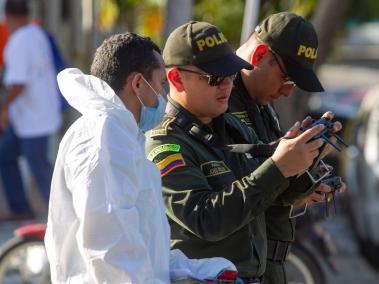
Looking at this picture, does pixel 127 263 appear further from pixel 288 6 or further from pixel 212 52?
pixel 288 6

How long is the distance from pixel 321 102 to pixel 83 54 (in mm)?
5038

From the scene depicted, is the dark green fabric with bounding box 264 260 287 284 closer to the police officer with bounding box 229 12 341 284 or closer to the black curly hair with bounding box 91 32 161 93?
the police officer with bounding box 229 12 341 284

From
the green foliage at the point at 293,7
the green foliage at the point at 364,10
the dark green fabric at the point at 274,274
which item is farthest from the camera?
the green foliage at the point at 364,10

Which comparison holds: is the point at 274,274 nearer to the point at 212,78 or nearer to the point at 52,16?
the point at 212,78

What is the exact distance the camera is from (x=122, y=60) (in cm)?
325

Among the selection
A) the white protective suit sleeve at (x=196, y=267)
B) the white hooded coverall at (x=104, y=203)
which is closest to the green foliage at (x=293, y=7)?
the white protective suit sleeve at (x=196, y=267)

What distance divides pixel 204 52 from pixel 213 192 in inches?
18.4

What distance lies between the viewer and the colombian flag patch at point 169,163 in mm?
3539

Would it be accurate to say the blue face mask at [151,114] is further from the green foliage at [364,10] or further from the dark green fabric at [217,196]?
the green foliage at [364,10]

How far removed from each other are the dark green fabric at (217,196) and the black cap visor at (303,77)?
1.09 feet

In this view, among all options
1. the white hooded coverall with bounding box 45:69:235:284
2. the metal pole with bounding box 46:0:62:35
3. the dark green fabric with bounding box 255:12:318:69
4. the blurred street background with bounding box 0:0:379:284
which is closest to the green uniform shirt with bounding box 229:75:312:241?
the dark green fabric with bounding box 255:12:318:69

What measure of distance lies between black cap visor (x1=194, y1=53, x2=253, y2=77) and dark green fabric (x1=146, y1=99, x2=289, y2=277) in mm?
206

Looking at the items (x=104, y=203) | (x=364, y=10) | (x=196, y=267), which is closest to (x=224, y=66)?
(x=196, y=267)

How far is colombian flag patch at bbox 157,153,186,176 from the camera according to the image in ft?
11.6
